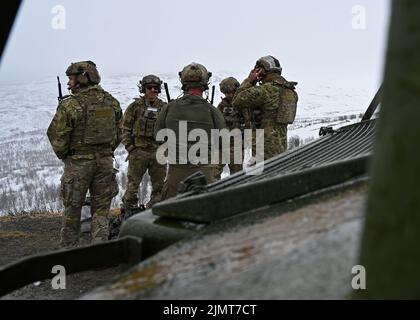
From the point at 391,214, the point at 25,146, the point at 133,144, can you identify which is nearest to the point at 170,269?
the point at 391,214

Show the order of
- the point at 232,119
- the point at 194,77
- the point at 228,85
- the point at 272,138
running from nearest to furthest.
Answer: the point at 194,77 → the point at 272,138 → the point at 232,119 → the point at 228,85

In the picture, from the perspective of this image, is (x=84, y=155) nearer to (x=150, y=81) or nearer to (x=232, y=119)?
(x=150, y=81)

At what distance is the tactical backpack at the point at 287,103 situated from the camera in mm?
6805

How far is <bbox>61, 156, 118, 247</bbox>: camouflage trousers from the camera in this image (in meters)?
5.79

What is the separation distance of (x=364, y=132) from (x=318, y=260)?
9.96 feet

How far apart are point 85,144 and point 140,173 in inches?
73.1

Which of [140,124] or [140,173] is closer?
[140,124]

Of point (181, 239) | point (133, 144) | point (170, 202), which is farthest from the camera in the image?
point (133, 144)

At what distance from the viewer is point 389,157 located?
2.41ft

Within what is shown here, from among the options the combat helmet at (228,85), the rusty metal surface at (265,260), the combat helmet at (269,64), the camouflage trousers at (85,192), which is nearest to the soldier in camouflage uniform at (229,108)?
the combat helmet at (228,85)

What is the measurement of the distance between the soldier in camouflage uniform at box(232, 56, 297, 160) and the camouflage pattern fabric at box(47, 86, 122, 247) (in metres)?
1.78

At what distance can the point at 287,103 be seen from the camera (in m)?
6.83

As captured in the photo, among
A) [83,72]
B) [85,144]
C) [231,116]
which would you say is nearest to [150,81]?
[231,116]
